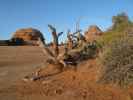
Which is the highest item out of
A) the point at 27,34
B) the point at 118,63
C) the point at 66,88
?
the point at 27,34

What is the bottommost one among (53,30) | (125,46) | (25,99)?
(25,99)

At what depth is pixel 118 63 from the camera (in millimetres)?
8820

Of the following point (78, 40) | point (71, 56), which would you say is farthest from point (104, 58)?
point (78, 40)

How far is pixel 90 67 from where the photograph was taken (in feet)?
36.6

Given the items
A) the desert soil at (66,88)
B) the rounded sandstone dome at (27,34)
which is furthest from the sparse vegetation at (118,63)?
the rounded sandstone dome at (27,34)

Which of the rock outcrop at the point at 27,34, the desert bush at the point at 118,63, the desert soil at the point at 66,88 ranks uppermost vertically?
the rock outcrop at the point at 27,34

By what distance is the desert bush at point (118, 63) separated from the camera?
8383mm

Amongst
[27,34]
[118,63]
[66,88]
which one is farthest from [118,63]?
[27,34]

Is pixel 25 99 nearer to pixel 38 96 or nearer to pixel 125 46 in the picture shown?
pixel 38 96

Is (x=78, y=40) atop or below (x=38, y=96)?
atop

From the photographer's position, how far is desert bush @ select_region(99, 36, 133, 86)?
838cm

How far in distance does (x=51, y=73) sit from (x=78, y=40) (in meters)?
10.2

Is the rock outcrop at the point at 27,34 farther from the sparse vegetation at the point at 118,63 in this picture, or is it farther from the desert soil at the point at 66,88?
the sparse vegetation at the point at 118,63

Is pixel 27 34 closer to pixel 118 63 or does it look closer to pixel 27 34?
pixel 27 34
